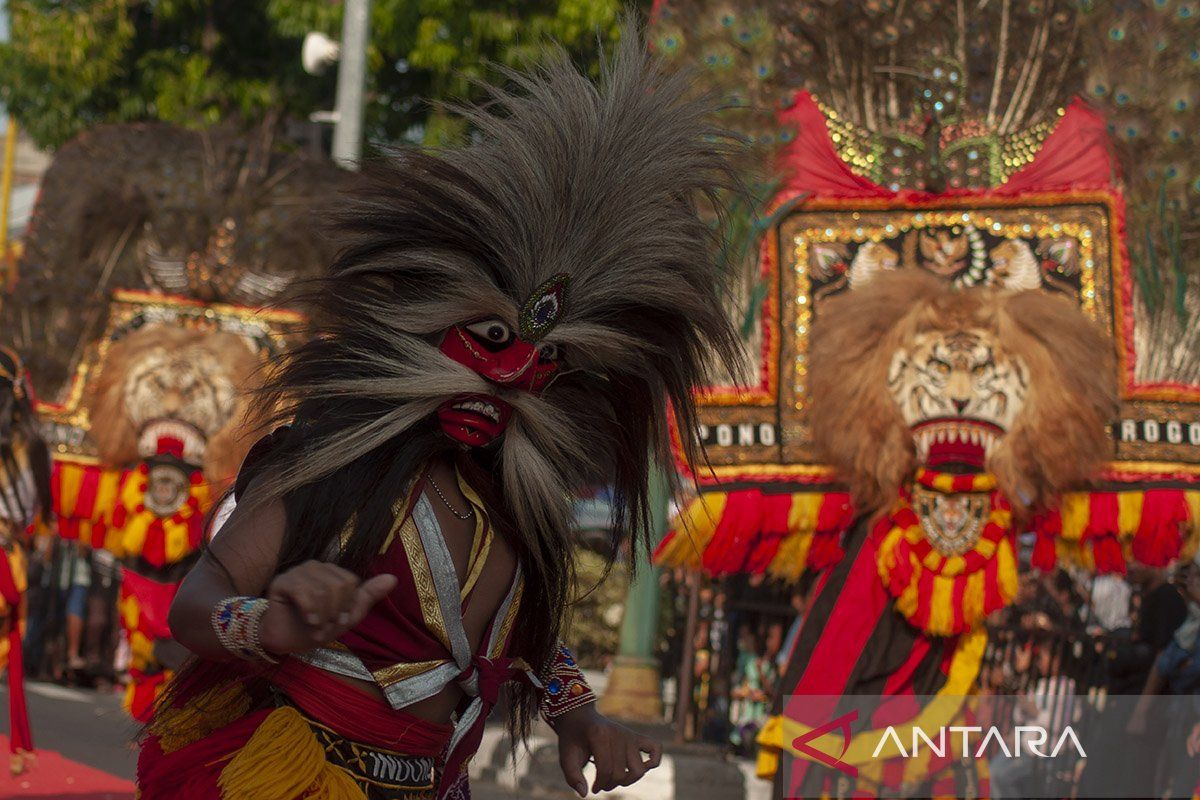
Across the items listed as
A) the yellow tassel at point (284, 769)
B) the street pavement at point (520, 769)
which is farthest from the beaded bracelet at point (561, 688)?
the street pavement at point (520, 769)

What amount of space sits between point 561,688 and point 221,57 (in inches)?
512

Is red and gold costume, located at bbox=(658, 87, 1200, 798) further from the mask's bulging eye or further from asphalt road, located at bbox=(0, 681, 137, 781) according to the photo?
the mask's bulging eye

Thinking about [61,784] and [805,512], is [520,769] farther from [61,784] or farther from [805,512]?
[805,512]

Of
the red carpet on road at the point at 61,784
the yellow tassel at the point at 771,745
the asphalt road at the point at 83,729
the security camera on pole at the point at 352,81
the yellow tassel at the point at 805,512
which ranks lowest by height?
the asphalt road at the point at 83,729

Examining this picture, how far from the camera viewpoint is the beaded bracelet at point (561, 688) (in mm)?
3480

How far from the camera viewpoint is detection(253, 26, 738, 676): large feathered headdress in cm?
320

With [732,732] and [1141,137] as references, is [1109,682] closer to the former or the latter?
[732,732]

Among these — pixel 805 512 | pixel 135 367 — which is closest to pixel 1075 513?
pixel 805 512

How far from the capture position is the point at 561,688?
138 inches

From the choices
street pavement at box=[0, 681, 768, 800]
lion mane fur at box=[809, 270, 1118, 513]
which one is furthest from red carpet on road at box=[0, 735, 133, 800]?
Answer: lion mane fur at box=[809, 270, 1118, 513]

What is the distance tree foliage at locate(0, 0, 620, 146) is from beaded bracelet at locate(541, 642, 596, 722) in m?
9.68

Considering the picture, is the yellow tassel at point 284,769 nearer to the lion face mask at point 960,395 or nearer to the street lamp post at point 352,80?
the lion face mask at point 960,395

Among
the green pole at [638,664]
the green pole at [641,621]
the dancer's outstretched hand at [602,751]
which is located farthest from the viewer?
the green pole at [641,621]

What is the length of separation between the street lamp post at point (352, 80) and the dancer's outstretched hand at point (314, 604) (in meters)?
7.53
